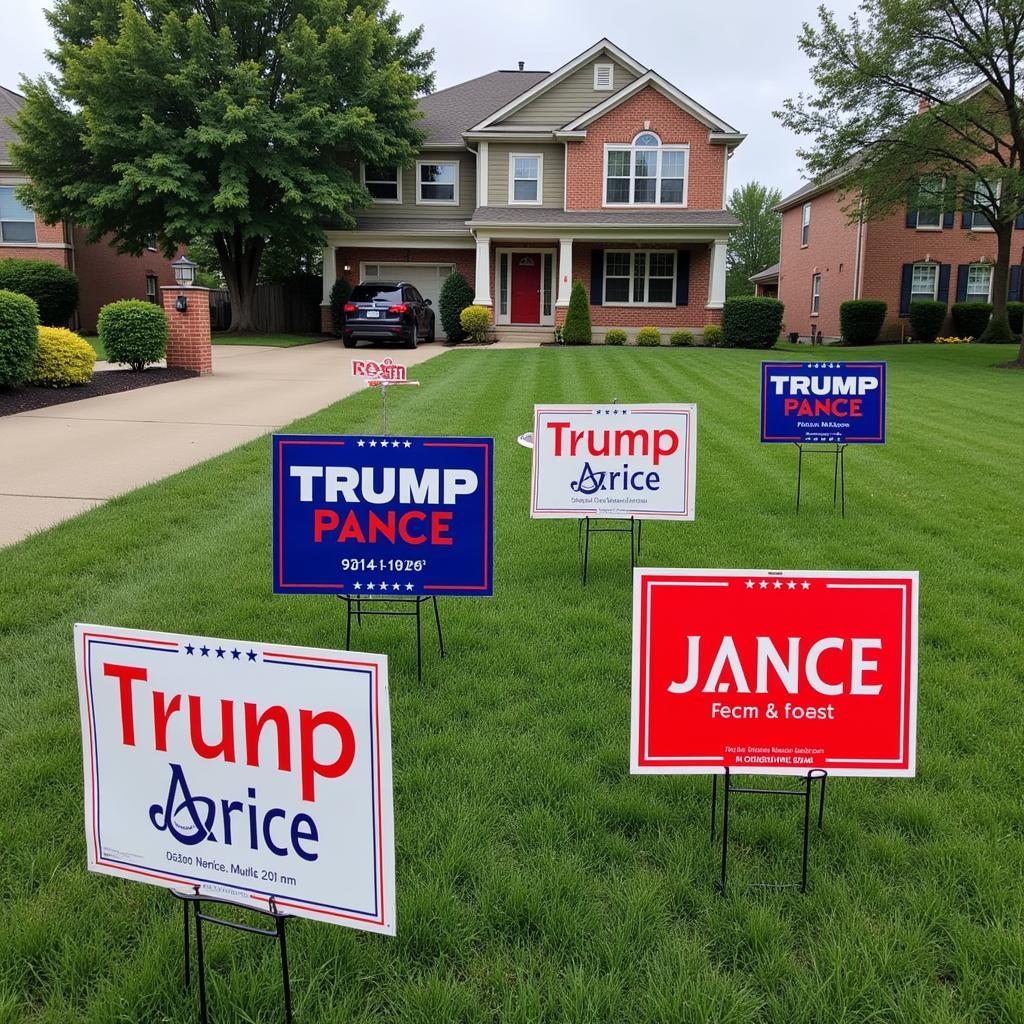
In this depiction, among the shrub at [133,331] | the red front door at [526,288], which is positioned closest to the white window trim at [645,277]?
the red front door at [526,288]

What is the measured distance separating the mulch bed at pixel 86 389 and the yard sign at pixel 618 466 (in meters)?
8.73

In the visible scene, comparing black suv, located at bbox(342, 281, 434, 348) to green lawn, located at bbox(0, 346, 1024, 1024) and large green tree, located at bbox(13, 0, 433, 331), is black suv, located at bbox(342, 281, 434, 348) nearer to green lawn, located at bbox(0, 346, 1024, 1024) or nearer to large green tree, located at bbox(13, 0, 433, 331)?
large green tree, located at bbox(13, 0, 433, 331)

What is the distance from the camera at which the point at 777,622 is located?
2.43m

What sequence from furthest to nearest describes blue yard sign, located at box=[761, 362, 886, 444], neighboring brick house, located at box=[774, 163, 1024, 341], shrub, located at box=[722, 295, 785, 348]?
neighboring brick house, located at box=[774, 163, 1024, 341] → shrub, located at box=[722, 295, 785, 348] → blue yard sign, located at box=[761, 362, 886, 444]

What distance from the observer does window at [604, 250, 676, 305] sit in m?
27.1

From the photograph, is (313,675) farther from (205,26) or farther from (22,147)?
(22,147)

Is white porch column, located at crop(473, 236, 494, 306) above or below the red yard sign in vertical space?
above

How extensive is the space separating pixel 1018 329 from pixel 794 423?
28.3 m

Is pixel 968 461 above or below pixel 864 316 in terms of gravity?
below

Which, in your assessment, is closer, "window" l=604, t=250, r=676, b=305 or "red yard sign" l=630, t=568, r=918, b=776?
"red yard sign" l=630, t=568, r=918, b=776

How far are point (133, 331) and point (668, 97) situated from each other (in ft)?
57.5

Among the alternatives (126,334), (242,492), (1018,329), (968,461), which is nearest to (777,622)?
(242,492)

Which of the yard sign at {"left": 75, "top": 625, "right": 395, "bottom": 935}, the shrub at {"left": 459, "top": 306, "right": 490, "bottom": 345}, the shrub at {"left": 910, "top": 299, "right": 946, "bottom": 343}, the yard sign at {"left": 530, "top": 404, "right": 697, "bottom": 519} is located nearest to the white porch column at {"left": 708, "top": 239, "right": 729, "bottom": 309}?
the shrub at {"left": 459, "top": 306, "right": 490, "bottom": 345}

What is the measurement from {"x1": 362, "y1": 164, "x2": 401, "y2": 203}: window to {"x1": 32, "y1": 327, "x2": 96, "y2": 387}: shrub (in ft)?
56.1
